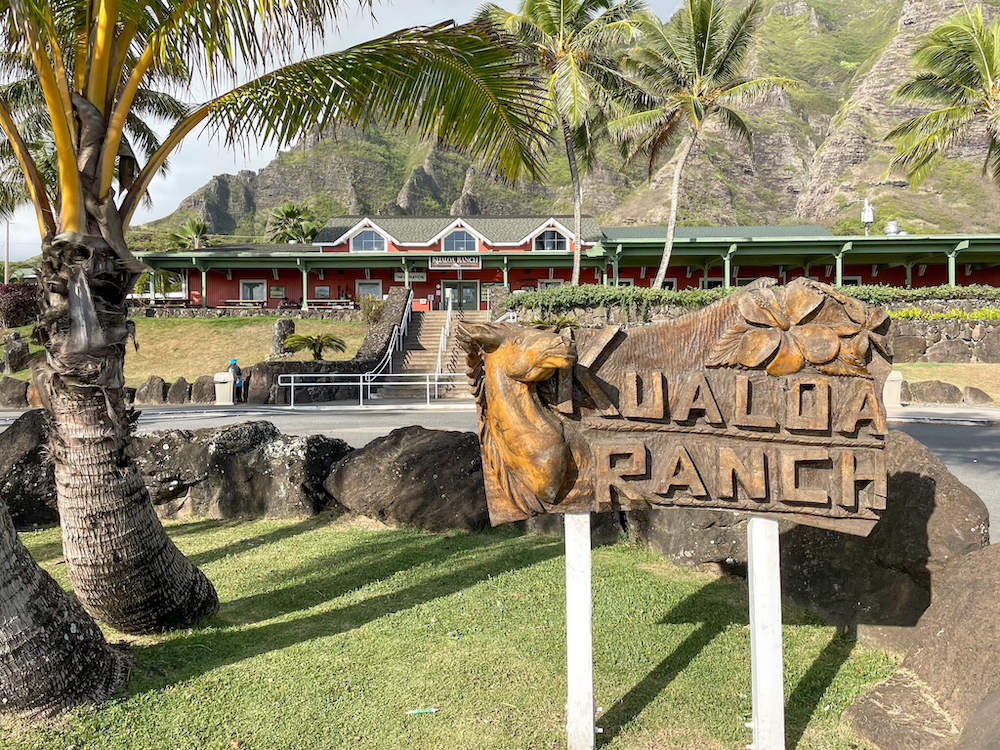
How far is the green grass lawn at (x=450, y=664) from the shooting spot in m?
2.98

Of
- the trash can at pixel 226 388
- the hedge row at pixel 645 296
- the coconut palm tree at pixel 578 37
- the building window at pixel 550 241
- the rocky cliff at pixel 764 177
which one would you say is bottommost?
the trash can at pixel 226 388

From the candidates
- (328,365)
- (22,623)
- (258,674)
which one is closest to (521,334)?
(258,674)

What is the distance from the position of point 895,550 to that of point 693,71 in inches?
902

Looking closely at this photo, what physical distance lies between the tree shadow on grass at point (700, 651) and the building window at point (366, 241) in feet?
107

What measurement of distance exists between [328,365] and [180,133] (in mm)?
14568

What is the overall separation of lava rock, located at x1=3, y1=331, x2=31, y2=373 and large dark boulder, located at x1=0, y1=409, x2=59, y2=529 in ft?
69.4

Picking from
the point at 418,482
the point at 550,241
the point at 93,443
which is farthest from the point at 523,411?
the point at 550,241

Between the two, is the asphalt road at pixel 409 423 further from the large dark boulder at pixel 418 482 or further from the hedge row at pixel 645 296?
the hedge row at pixel 645 296

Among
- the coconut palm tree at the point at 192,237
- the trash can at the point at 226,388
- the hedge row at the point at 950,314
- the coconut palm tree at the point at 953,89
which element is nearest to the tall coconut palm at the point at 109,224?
the trash can at the point at 226,388

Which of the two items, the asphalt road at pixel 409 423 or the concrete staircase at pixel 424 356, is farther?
the concrete staircase at pixel 424 356

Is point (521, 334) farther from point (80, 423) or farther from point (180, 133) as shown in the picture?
point (180, 133)

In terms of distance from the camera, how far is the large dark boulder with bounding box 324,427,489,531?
6.11m

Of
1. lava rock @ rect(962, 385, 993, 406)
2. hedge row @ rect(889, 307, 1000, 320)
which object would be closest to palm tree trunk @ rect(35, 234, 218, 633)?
lava rock @ rect(962, 385, 993, 406)

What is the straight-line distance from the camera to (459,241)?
34.7 meters
